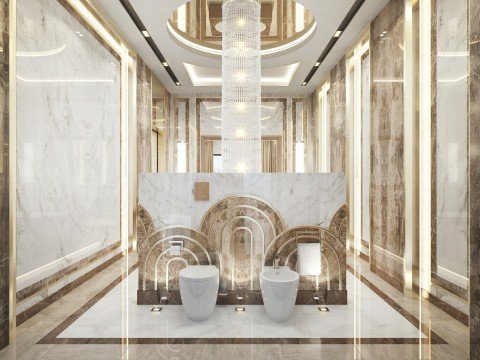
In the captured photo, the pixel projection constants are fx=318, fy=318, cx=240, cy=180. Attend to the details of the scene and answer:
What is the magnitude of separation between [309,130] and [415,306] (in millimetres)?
4728

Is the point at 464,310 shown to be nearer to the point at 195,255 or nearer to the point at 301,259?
the point at 301,259

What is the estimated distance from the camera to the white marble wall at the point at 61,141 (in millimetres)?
2564

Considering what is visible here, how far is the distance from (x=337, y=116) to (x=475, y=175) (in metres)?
3.48

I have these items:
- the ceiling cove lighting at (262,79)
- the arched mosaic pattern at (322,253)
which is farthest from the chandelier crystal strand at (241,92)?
the ceiling cove lighting at (262,79)

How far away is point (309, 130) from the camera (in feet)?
23.1

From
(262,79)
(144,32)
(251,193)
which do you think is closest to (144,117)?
(144,32)

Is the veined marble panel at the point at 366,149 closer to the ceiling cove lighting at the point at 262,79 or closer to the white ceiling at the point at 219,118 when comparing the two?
the ceiling cove lighting at the point at 262,79

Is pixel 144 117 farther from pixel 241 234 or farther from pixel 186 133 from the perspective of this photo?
pixel 241 234

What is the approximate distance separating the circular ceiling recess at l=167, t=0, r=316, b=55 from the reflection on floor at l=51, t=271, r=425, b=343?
3601 millimetres

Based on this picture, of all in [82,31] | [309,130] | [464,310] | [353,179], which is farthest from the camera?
[309,130]

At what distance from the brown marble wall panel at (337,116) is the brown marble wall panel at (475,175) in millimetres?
2934

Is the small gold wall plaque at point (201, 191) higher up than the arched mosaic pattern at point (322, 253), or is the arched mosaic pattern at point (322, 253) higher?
the small gold wall plaque at point (201, 191)

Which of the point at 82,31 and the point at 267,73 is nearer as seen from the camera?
the point at 82,31

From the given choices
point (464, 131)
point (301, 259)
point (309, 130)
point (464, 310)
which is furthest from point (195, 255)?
point (309, 130)
